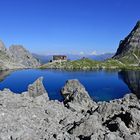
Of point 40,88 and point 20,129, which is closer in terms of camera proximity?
point 20,129

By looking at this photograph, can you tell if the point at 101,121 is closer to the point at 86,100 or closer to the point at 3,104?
the point at 3,104

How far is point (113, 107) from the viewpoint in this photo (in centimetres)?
5522

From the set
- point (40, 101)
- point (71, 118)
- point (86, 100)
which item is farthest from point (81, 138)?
point (86, 100)

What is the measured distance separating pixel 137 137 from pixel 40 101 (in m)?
33.5

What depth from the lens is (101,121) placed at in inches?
1933

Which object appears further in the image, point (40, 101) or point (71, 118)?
point (40, 101)

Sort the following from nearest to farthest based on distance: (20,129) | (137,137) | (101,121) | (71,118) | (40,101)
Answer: (137,137) → (20,129) → (101,121) → (71,118) → (40,101)

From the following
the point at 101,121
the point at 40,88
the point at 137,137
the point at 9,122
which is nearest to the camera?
the point at 137,137

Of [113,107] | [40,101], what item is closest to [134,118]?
[113,107]

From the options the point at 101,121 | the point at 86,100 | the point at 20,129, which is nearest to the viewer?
the point at 20,129

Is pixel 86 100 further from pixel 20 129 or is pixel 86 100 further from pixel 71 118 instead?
pixel 20 129

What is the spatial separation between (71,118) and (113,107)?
25.4ft

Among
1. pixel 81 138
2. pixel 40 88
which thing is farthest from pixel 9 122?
pixel 40 88

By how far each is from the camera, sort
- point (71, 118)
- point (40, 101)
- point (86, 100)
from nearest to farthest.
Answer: point (71, 118)
point (40, 101)
point (86, 100)
